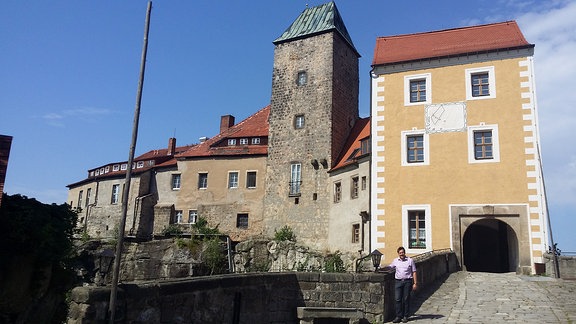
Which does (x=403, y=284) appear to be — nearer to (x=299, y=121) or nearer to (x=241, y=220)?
(x=299, y=121)

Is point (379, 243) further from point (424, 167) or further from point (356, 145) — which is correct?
point (356, 145)

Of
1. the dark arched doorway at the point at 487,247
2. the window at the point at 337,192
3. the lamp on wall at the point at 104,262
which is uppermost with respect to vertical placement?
the window at the point at 337,192

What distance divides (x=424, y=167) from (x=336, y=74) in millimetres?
14151

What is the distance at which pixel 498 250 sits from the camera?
22844 millimetres

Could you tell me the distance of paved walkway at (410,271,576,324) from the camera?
35.5ft

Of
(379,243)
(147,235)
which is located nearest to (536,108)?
(379,243)

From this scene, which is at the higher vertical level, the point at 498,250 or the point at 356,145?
the point at 356,145

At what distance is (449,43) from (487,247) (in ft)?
31.7

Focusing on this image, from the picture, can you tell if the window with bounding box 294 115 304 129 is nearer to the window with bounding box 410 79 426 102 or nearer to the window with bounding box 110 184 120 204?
the window with bounding box 410 79 426 102

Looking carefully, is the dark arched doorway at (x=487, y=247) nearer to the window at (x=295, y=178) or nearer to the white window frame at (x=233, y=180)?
the window at (x=295, y=178)

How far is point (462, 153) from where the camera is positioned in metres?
21.6

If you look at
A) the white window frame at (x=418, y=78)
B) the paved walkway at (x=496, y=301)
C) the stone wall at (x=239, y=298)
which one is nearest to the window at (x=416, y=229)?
the paved walkway at (x=496, y=301)

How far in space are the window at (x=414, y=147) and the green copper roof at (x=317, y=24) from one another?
14.2m

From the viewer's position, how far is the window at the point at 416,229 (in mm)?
21456
